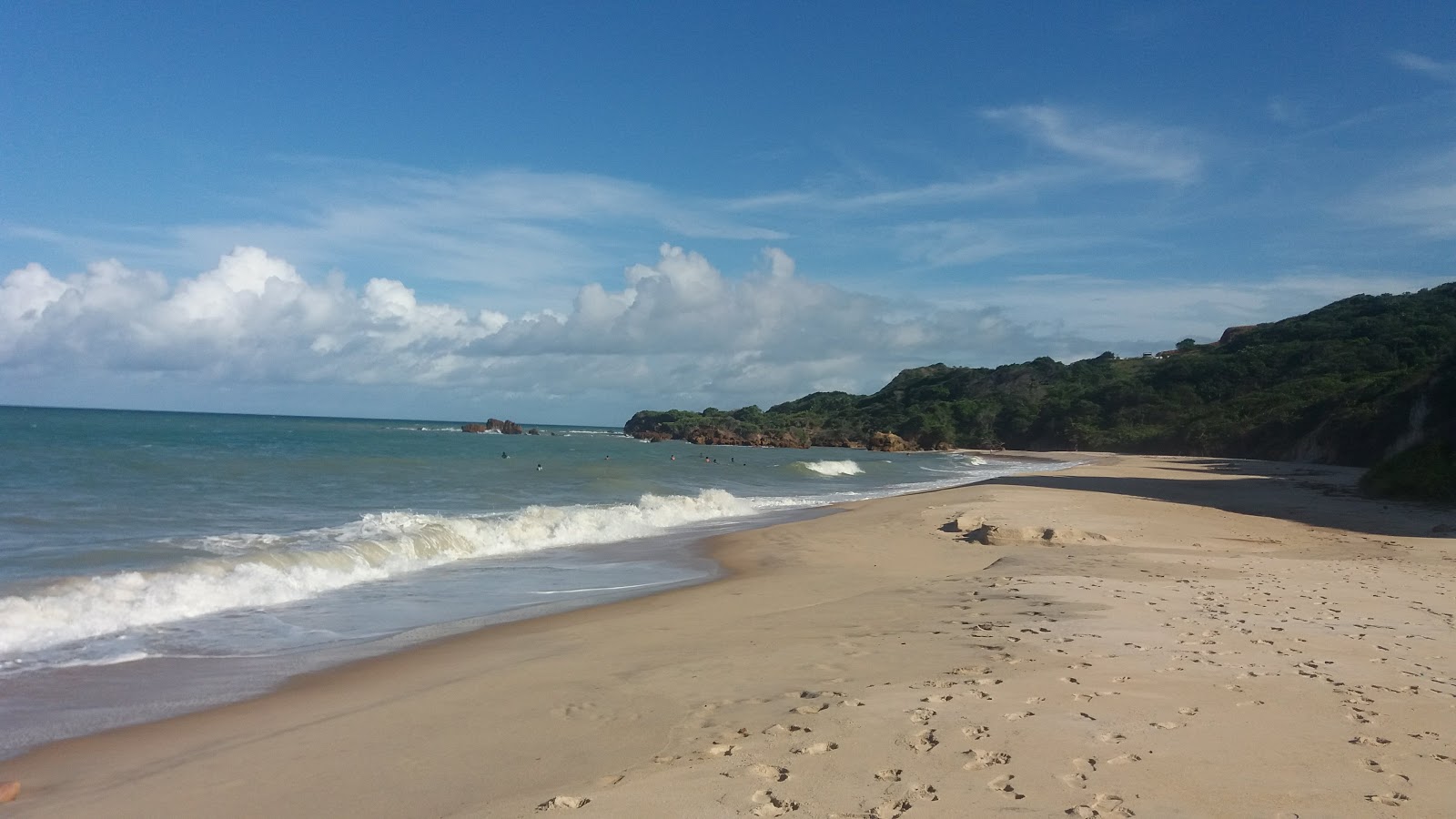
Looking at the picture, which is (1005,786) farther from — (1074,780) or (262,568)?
(262,568)

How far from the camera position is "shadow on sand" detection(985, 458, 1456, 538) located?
54.1 ft

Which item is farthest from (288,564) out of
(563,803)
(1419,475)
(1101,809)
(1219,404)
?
(1219,404)

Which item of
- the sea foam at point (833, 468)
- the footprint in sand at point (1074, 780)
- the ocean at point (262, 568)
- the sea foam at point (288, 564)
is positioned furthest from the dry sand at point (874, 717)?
the sea foam at point (833, 468)

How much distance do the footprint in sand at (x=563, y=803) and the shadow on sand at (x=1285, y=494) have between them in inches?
637

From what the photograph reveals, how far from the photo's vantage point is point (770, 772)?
4492 millimetres

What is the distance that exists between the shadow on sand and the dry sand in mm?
7236

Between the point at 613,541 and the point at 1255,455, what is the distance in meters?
48.7

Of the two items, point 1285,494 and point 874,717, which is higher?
point 874,717

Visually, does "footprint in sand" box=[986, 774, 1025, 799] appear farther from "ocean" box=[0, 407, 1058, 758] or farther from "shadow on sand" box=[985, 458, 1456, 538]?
"shadow on sand" box=[985, 458, 1456, 538]

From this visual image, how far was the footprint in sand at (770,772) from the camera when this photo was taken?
14.5 feet

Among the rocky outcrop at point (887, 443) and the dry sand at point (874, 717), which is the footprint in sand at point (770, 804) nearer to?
the dry sand at point (874, 717)

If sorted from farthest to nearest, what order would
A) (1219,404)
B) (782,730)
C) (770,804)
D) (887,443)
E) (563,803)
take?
(887,443), (1219,404), (782,730), (563,803), (770,804)

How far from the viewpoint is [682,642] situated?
8.13m

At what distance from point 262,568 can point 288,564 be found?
1.92 feet
